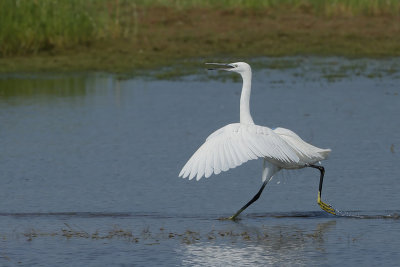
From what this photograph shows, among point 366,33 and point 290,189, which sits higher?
point 366,33

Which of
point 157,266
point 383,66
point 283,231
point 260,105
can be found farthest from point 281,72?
point 157,266

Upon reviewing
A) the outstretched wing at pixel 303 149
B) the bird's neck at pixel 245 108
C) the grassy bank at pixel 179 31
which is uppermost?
the grassy bank at pixel 179 31

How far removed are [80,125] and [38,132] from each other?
67 centimetres

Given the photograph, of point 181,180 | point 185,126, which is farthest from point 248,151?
point 185,126

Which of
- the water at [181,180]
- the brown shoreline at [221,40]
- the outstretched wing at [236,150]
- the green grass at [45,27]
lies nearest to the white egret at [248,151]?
the outstretched wing at [236,150]

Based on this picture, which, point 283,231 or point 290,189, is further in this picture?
point 290,189

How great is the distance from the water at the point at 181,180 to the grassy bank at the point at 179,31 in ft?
7.00

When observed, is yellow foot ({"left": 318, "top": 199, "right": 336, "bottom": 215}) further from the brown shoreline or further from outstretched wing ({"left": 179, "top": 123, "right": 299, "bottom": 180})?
the brown shoreline

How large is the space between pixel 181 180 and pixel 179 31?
12022 mm

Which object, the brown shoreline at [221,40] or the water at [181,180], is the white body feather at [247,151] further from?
the brown shoreline at [221,40]

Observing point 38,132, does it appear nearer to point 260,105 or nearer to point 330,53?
point 260,105

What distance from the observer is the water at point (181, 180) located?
6859 millimetres

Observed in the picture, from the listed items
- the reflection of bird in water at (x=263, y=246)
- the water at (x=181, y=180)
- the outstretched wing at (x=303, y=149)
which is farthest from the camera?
the outstretched wing at (x=303, y=149)

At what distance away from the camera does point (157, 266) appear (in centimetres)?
639
